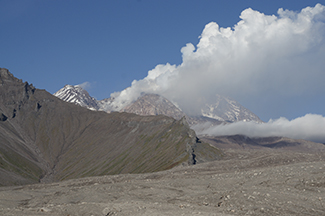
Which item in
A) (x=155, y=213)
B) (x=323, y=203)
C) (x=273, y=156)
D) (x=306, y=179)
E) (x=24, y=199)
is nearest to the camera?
(x=155, y=213)

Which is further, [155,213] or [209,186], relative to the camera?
[209,186]

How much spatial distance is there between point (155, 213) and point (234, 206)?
15.8 metres

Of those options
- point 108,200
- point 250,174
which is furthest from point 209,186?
point 108,200

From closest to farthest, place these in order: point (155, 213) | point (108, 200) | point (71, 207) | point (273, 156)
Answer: point (155, 213) < point (71, 207) < point (108, 200) < point (273, 156)

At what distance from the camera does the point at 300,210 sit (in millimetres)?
49562

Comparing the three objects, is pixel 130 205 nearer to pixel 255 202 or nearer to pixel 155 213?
pixel 155 213

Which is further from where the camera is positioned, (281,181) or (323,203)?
(281,181)

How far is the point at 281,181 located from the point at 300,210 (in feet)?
99.3

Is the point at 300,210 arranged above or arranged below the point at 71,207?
below

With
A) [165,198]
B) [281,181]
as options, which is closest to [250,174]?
[281,181]

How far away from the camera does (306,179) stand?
7719 centimetres

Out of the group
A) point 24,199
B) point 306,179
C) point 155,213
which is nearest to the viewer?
point 155,213

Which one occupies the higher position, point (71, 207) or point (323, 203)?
point (71, 207)

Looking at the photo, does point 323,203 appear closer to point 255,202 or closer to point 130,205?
Result: point 255,202
